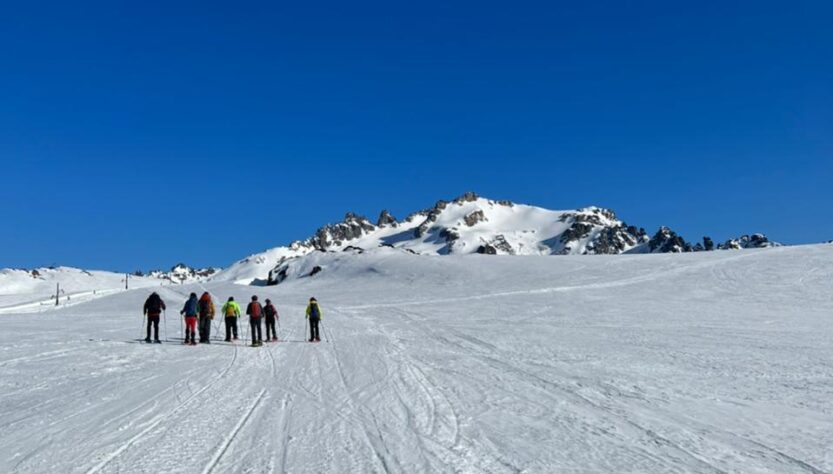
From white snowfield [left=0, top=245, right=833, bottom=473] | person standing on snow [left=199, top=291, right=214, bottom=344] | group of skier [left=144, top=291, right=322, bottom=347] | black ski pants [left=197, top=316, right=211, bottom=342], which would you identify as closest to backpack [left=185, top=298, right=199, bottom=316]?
group of skier [left=144, top=291, right=322, bottom=347]

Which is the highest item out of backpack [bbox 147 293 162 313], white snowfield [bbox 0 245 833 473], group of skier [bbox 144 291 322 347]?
→ backpack [bbox 147 293 162 313]

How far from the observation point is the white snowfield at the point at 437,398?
6.91 m

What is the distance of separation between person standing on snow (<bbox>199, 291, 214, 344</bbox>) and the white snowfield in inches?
17.2

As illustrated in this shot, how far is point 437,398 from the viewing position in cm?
1027

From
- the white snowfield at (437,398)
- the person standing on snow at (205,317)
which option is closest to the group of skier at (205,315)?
the person standing on snow at (205,317)

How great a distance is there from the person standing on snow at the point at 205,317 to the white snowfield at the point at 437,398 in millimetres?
437

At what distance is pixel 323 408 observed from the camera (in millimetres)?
9500

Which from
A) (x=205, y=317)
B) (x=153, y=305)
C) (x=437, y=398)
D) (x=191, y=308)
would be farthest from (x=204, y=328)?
(x=437, y=398)

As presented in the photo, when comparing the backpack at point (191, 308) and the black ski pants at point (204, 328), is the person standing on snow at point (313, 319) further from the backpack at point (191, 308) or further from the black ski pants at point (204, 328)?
the backpack at point (191, 308)

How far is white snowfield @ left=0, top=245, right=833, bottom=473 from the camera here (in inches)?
272

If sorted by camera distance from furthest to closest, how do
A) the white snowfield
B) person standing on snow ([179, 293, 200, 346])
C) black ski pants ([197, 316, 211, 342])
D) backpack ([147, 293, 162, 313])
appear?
backpack ([147, 293, 162, 313]) → black ski pants ([197, 316, 211, 342]) → person standing on snow ([179, 293, 200, 346]) → the white snowfield

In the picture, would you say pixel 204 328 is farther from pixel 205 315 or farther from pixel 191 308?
pixel 191 308

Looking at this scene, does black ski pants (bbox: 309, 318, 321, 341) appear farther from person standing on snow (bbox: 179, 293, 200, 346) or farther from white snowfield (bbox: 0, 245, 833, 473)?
person standing on snow (bbox: 179, 293, 200, 346)

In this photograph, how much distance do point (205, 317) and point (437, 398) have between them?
1321 centimetres
